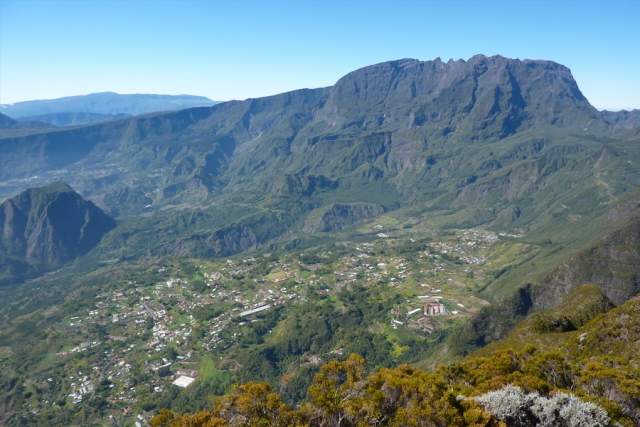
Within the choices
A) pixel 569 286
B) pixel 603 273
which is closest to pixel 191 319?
pixel 569 286

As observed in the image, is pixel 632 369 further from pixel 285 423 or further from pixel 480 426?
pixel 285 423

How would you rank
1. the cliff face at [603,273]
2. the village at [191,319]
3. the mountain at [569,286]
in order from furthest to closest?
the cliff face at [603,273], the mountain at [569,286], the village at [191,319]

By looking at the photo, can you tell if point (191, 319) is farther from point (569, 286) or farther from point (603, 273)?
point (603, 273)

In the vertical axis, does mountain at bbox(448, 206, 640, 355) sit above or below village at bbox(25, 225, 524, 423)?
above

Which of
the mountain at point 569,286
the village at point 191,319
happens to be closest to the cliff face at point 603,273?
the mountain at point 569,286

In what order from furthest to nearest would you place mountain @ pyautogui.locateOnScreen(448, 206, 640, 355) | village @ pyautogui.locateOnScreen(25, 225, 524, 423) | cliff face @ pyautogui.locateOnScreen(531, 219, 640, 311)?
cliff face @ pyautogui.locateOnScreen(531, 219, 640, 311)
mountain @ pyautogui.locateOnScreen(448, 206, 640, 355)
village @ pyautogui.locateOnScreen(25, 225, 524, 423)

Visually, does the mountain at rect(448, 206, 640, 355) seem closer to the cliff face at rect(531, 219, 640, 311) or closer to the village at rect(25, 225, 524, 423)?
the cliff face at rect(531, 219, 640, 311)

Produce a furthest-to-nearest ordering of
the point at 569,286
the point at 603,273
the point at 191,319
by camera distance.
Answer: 1. the point at 191,319
2. the point at 603,273
3. the point at 569,286

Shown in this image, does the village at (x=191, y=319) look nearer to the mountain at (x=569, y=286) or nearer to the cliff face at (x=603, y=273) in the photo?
the mountain at (x=569, y=286)

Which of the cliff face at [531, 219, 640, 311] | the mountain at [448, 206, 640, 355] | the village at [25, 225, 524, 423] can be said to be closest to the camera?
the village at [25, 225, 524, 423]

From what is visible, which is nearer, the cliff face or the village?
the village

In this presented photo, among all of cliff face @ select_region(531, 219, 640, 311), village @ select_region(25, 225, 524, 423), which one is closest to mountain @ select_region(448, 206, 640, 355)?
cliff face @ select_region(531, 219, 640, 311)

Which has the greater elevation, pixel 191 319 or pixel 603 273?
pixel 603 273
